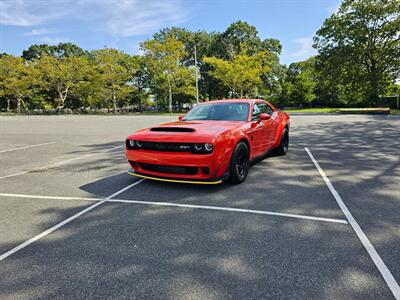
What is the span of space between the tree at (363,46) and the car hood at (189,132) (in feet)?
102

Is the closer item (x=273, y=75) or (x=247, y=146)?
(x=247, y=146)

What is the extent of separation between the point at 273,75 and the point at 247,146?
49573mm

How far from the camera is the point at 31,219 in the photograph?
351 centimetres

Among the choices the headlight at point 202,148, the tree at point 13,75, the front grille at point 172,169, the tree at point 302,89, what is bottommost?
the front grille at point 172,169

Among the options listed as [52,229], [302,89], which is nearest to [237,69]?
[302,89]

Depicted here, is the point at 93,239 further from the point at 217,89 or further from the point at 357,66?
the point at 217,89

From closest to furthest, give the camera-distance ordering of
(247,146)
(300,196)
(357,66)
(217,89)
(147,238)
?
(147,238) → (300,196) → (247,146) → (357,66) → (217,89)

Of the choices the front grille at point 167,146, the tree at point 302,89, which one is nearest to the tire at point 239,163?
the front grille at point 167,146

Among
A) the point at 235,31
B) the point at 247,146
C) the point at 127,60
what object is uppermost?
the point at 235,31

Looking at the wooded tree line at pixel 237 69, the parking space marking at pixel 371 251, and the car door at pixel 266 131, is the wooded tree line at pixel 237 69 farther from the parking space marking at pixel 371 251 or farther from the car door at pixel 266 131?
the parking space marking at pixel 371 251

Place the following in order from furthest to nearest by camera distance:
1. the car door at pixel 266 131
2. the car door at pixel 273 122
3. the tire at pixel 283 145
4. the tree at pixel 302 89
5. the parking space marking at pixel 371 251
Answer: the tree at pixel 302 89
the tire at pixel 283 145
the car door at pixel 273 122
the car door at pixel 266 131
the parking space marking at pixel 371 251

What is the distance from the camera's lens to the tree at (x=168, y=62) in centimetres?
4041

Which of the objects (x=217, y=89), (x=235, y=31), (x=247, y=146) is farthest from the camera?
(x=217, y=89)

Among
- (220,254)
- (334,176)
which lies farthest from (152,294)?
(334,176)
